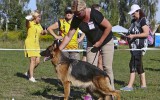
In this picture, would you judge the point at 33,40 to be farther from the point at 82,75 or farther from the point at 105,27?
the point at 105,27

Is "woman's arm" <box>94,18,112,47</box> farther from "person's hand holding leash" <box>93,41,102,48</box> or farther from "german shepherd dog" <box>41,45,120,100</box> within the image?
"german shepherd dog" <box>41,45,120,100</box>

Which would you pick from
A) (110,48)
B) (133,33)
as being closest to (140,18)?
(133,33)

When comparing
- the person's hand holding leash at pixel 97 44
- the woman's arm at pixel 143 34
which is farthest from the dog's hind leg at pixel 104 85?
the woman's arm at pixel 143 34

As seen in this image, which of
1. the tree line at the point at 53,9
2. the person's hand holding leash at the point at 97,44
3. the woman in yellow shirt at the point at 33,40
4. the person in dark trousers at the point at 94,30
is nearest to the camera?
the person in dark trousers at the point at 94,30

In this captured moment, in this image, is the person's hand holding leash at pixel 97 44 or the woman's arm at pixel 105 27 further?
the person's hand holding leash at pixel 97 44

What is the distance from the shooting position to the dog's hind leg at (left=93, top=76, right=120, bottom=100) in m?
5.66

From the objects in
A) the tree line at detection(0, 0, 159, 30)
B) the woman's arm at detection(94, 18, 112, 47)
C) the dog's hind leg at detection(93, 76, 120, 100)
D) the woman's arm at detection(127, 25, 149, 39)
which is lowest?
the tree line at detection(0, 0, 159, 30)

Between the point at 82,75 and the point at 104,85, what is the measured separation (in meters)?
0.38

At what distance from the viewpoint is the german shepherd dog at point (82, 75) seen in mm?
5691

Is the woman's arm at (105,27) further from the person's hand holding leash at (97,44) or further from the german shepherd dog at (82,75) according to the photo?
the german shepherd dog at (82,75)

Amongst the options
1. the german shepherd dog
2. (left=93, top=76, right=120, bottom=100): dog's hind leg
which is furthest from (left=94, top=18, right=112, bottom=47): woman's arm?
(left=93, top=76, right=120, bottom=100): dog's hind leg

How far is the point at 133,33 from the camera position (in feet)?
24.8

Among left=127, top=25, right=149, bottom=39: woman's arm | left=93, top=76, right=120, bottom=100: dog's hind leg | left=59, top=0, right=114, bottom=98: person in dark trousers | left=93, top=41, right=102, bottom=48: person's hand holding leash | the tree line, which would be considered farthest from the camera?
the tree line

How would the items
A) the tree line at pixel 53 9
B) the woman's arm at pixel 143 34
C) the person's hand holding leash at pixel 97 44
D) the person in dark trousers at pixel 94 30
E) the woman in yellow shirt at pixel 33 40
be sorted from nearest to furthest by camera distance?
the person in dark trousers at pixel 94 30, the person's hand holding leash at pixel 97 44, the woman's arm at pixel 143 34, the woman in yellow shirt at pixel 33 40, the tree line at pixel 53 9
